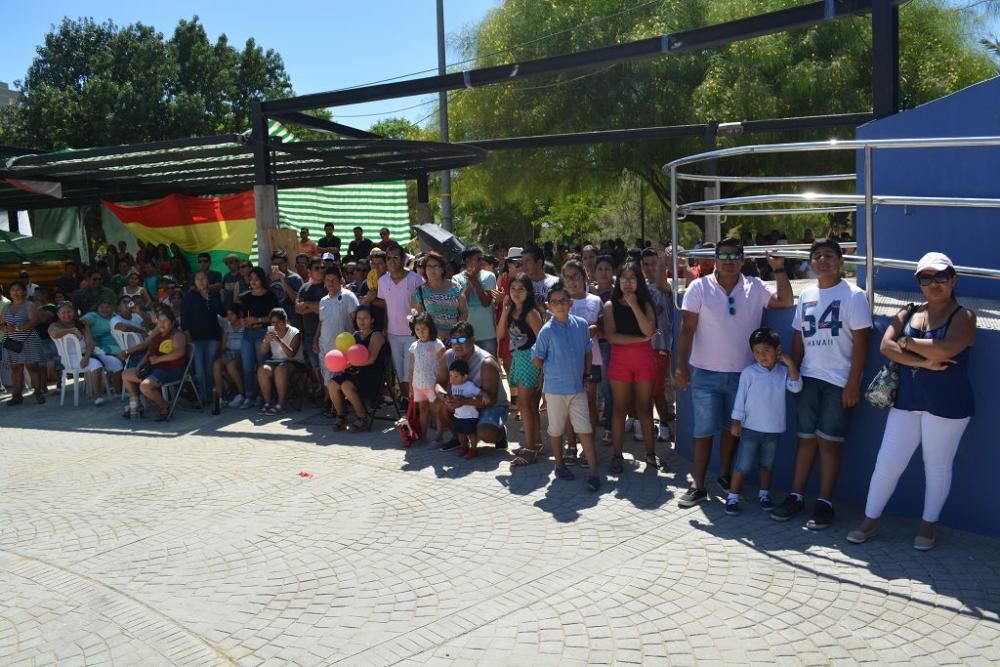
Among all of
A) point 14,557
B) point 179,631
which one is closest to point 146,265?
point 14,557

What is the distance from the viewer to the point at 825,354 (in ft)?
18.0

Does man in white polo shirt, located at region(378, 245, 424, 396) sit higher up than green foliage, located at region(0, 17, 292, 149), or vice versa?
green foliage, located at region(0, 17, 292, 149)

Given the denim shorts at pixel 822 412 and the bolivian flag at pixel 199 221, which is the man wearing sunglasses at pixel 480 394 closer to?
the denim shorts at pixel 822 412

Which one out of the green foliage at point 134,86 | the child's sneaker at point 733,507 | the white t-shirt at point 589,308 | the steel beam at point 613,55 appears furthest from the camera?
the green foliage at point 134,86

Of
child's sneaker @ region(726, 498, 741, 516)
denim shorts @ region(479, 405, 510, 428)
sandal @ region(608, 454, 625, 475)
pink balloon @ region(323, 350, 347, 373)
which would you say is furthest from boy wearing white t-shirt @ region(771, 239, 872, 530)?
pink balloon @ region(323, 350, 347, 373)

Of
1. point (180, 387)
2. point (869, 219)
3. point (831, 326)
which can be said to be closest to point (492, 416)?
point (831, 326)

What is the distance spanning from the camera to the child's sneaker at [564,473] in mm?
6727

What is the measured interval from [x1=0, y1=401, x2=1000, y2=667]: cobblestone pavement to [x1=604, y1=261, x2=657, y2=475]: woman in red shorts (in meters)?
0.35

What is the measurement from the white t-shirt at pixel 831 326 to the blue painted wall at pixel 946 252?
8.8 inches

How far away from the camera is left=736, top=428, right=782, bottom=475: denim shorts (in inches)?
229

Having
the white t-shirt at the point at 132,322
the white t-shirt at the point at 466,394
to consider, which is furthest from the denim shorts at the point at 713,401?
the white t-shirt at the point at 132,322

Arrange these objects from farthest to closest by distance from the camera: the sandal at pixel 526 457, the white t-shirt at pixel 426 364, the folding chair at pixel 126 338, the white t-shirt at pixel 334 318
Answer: the folding chair at pixel 126 338 → the white t-shirt at pixel 334 318 → the white t-shirt at pixel 426 364 → the sandal at pixel 526 457

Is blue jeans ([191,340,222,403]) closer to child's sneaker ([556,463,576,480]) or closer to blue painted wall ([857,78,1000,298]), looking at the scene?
child's sneaker ([556,463,576,480])

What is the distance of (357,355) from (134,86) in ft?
79.1
